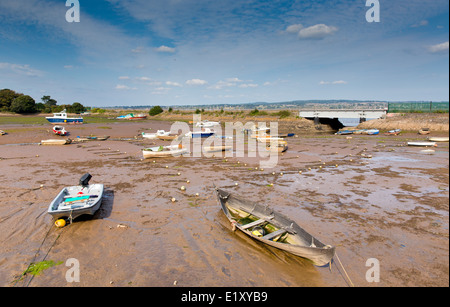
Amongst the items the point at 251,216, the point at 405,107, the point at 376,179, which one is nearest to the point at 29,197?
the point at 251,216

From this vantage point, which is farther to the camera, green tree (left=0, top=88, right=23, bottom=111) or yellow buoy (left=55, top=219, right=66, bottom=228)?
green tree (left=0, top=88, right=23, bottom=111)

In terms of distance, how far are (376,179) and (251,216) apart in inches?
502

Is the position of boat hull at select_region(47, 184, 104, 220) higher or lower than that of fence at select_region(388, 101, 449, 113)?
lower

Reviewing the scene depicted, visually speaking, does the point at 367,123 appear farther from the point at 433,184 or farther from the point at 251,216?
the point at 251,216

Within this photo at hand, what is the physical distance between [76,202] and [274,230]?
33.2 ft

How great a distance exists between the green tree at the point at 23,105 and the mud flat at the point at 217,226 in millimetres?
78443

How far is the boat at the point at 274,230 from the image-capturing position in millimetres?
8195

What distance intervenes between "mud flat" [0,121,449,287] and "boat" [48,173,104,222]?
73 cm

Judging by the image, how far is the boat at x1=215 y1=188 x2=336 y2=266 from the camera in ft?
26.9

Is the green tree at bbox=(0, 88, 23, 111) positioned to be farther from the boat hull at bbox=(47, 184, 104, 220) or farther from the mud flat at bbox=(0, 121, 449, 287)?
the boat hull at bbox=(47, 184, 104, 220)

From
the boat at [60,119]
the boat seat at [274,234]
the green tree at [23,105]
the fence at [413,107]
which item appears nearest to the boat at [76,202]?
the boat seat at [274,234]

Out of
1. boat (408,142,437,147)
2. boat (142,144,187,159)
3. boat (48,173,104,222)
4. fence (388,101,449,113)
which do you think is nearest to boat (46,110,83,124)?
boat (142,144,187,159)

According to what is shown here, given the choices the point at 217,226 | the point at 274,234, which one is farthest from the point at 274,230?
the point at 217,226

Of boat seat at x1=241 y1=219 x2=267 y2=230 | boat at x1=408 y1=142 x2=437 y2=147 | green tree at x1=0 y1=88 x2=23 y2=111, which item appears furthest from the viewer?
green tree at x1=0 y1=88 x2=23 y2=111
